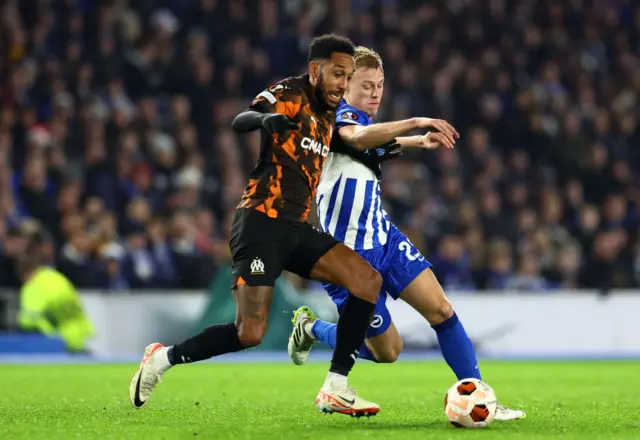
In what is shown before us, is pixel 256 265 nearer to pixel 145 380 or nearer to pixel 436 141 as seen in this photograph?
pixel 145 380

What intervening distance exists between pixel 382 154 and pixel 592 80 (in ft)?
43.7

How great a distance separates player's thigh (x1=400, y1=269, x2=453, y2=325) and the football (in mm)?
670

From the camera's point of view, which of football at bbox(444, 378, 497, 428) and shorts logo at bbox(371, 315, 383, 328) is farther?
shorts logo at bbox(371, 315, 383, 328)

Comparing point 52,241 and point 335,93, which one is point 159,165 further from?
point 335,93

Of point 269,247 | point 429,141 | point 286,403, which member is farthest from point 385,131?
point 286,403

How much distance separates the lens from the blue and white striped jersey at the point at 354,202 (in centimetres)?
679

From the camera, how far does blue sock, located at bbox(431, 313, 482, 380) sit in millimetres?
6602

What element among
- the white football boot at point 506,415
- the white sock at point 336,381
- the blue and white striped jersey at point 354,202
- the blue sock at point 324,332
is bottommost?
the white football boot at point 506,415

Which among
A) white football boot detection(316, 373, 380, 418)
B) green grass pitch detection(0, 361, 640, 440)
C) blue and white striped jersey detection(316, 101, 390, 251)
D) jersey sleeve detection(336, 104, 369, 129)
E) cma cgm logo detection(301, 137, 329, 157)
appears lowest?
green grass pitch detection(0, 361, 640, 440)

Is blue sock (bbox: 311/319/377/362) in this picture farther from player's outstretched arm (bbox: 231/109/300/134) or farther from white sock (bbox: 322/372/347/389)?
player's outstretched arm (bbox: 231/109/300/134)

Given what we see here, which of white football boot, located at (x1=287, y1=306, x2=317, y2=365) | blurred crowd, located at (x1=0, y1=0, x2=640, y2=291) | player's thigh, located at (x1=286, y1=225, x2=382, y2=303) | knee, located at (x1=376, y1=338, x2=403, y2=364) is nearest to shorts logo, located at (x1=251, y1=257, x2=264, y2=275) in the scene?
player's thigh, located at (x1=286, y1=225, x2=382, y2=303)

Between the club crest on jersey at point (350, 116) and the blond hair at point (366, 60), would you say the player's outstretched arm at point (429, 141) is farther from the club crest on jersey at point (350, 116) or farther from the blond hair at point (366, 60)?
the blond hair at point (366, 60)

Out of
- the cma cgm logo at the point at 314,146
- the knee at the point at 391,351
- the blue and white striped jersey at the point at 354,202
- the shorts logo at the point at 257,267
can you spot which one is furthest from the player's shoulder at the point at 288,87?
the knee at the point at 391,351

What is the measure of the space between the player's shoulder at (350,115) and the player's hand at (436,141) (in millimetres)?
465
